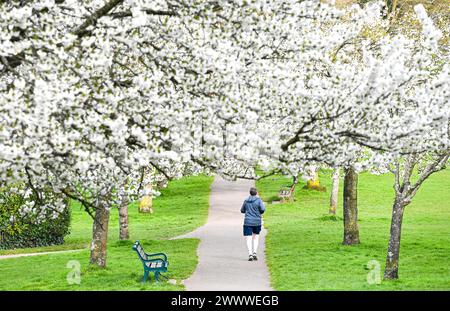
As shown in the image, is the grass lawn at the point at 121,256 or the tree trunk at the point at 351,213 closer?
the grass lawn at the point at 121,256

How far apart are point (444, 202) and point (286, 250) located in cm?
2288

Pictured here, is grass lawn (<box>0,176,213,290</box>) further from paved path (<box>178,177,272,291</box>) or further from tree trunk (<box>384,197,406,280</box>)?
tree trunk (<box>384,197,406,280</box>)

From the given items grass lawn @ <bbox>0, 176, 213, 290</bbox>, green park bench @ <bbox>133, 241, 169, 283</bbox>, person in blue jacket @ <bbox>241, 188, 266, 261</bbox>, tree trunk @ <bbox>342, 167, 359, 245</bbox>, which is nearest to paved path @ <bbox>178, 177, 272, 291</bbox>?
grass lawn @ <bbox>0, 176, 213, 290</bbox>

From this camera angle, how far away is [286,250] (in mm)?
24719

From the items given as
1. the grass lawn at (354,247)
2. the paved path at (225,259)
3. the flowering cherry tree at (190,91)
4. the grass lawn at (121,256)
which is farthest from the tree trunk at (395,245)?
the flowering cherry tree at (190,91)

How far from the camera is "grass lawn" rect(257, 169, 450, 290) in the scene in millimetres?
18641

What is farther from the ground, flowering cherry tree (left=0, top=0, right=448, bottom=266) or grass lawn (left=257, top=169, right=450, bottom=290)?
flowering cherry tree (left=0, top=0, right=448, bottom=266)

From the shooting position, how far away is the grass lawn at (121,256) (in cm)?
1877

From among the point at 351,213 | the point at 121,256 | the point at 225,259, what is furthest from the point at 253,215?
the point at 351,213

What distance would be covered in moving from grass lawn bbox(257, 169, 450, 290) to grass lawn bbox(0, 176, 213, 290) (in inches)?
117

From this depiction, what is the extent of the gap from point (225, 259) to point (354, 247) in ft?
18.5

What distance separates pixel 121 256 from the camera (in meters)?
24.4

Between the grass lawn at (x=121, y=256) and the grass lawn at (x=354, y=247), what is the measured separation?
298cm

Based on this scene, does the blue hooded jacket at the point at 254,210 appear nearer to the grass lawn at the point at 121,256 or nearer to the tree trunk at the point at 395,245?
the grass lawn at the point at 121,256
